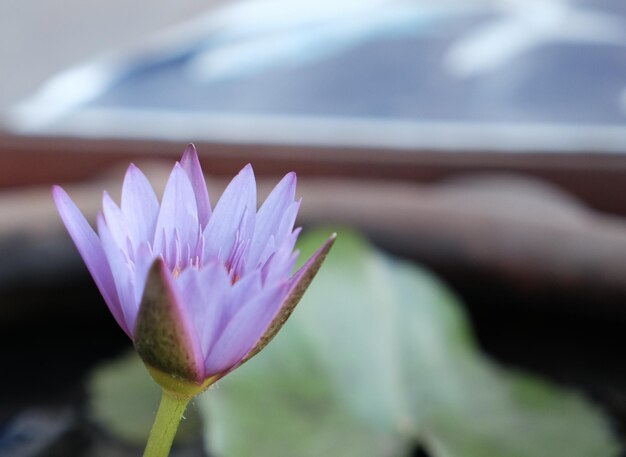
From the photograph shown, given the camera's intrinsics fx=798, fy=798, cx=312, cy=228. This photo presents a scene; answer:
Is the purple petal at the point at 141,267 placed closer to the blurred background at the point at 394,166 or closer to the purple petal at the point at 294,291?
the purple petal at the point at 294,291

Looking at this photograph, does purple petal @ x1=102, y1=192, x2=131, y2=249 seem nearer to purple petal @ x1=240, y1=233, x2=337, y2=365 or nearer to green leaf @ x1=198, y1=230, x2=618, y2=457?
purple petal @ x1=240, y1=233, x2=337, y2=365

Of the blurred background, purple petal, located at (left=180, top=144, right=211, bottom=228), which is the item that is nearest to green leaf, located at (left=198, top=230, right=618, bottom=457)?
the blurred background

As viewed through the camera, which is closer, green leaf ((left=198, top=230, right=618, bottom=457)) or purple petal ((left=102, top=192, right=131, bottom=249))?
purple petal ((left=102, top=192, right=131, bottom=249))

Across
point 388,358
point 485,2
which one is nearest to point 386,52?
point 485,2

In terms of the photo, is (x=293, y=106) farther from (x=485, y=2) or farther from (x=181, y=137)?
(x=485, y=2)

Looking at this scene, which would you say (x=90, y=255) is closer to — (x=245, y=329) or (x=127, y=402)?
(x=245, y=329)
